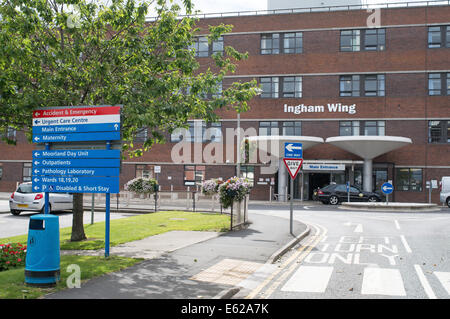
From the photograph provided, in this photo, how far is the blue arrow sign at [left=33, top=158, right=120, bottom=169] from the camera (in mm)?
9219

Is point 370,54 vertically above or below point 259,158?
above

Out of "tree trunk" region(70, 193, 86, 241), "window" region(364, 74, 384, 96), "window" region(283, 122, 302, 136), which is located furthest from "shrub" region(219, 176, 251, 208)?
"window" region(364, 74, 384, 96)

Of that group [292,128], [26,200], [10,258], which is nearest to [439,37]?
[292,128]

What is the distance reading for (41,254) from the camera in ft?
23.2

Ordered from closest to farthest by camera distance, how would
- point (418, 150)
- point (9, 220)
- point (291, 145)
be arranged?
point (291, 145) < point (9, 220) < point (418, 150)

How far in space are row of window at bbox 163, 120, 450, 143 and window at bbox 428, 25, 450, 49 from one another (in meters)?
6.44

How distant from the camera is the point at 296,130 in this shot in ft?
131

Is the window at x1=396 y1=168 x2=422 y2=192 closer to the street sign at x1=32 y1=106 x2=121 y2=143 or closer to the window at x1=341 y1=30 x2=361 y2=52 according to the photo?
the window at x1=341 y1=30 x2=361 y2=52

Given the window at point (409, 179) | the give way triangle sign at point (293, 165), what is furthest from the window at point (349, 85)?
the give way triangle sign at point (293, 165)

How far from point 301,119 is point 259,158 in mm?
4969

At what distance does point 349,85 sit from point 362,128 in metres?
3.87

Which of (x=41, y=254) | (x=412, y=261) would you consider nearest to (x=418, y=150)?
(x=412, y=261)

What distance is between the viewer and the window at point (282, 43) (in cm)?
4059
